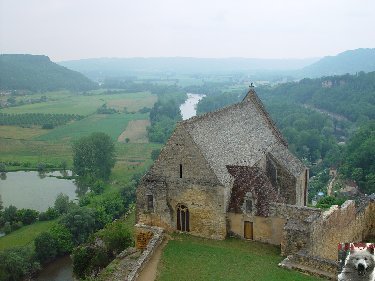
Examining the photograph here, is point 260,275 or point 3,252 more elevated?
point 260,275

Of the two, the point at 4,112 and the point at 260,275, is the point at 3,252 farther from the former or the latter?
the point at 4,112

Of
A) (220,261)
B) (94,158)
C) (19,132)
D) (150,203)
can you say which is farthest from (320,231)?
(19,132)

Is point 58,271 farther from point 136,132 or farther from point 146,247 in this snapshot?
point 136,132

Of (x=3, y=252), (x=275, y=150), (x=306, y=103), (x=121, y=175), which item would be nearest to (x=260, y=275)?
(x=275, y=150)

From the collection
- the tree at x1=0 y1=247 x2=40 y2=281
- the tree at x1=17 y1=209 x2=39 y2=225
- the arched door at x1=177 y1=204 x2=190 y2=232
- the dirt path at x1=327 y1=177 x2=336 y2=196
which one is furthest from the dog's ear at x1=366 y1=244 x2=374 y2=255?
the dirt path at x1=327 y1=177 x2=336 y2=196

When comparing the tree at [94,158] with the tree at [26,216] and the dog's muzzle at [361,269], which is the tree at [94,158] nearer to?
the tree at [26,216]
